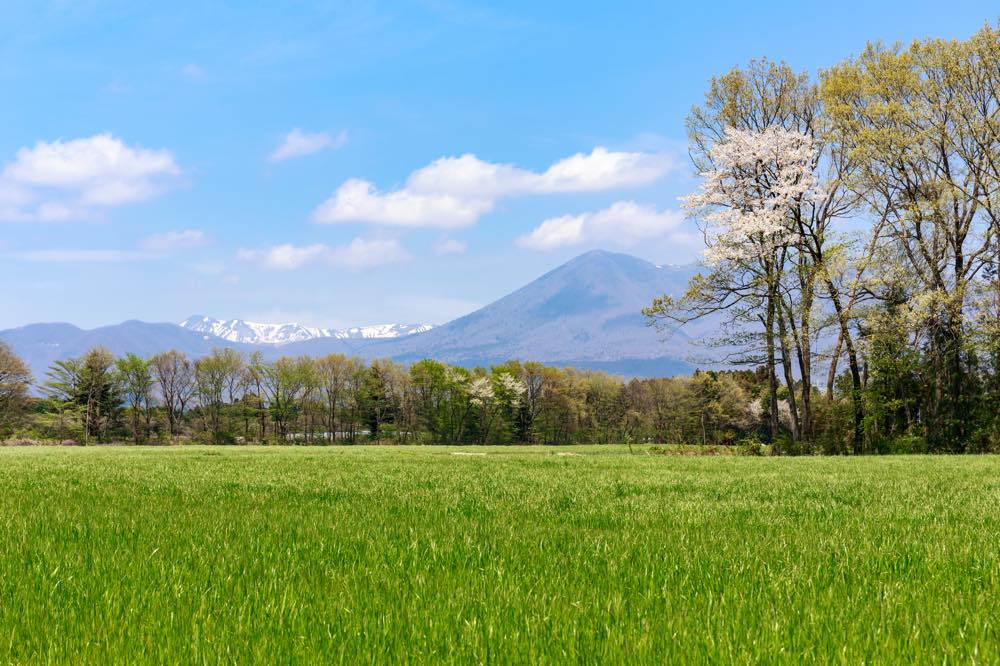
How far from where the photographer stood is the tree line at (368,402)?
9525 cm

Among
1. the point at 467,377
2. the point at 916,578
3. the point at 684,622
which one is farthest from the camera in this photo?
the point at 467,377

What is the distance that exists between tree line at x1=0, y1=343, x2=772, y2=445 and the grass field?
284 feet

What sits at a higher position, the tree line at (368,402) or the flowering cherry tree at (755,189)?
the flowering cherry tree at (755,189)

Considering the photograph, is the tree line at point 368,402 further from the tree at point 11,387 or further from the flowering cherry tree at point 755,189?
the flowering cherry tree at point 755,189

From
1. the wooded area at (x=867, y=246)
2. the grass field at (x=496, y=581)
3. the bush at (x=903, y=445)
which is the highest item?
the wooded area at (x=867, y=246)

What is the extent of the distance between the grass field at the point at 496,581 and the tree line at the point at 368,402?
284 feet

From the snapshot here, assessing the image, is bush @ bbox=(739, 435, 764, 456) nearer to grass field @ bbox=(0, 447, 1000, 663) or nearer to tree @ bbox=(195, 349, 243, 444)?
grass field @ bbox=(0, 447, 1000, 663)

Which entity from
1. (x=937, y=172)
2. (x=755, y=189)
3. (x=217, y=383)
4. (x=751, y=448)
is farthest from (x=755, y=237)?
(x=217, y=383)

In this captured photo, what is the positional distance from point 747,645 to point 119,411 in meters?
109

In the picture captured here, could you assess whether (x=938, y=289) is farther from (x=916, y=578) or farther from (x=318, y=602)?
(x=318, y=602)

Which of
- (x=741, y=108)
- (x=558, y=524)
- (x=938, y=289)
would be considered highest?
(x=741, y=108)

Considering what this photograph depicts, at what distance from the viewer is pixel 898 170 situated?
35.0 meters

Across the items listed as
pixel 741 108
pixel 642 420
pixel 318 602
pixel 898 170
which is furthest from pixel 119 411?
pixel 318 602

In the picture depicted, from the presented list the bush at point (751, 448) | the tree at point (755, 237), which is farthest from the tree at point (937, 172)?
the bush at point (751, 448)
